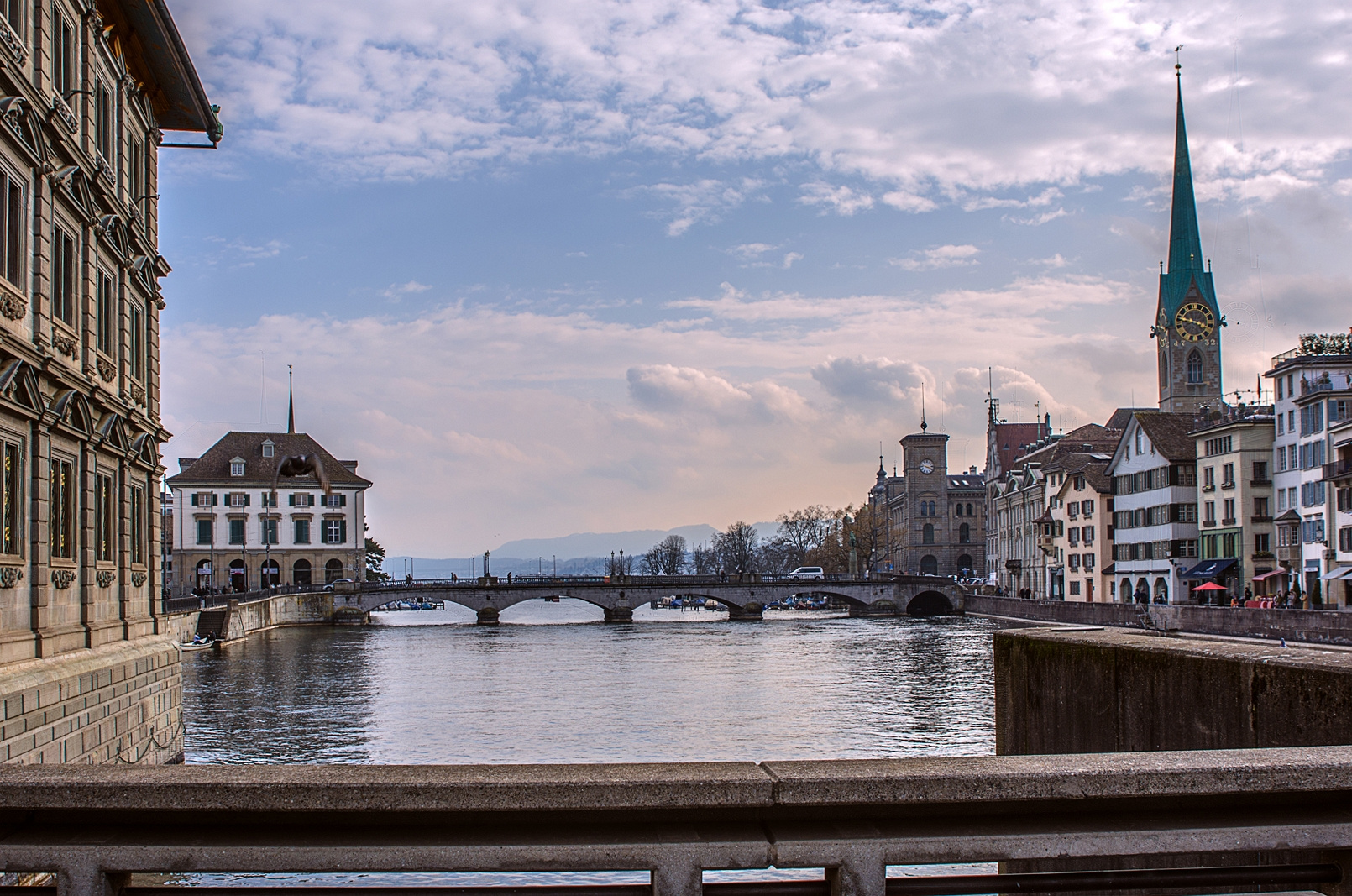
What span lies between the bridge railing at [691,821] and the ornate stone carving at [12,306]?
9977 mm

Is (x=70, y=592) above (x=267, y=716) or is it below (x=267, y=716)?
above

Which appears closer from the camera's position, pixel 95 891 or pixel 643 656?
pixel 95 891

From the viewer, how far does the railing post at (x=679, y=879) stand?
3.98 meters

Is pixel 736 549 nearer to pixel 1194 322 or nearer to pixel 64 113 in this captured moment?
pixel 1194 322

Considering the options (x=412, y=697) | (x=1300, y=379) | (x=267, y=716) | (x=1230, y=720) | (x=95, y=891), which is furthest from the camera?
(x=1300, y=379)

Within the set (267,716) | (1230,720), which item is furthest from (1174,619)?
(1230,720)

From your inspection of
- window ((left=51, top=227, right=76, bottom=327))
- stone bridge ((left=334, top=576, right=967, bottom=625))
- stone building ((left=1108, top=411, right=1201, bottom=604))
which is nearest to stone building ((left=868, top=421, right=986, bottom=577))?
stone bridge ((left=334, top=576, right=967, bottom=625))

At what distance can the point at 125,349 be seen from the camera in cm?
1916

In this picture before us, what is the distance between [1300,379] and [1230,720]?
192ft

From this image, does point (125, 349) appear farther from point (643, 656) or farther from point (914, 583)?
point (914, 583)

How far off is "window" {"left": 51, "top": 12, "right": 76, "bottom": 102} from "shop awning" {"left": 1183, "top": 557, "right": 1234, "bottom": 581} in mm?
62893

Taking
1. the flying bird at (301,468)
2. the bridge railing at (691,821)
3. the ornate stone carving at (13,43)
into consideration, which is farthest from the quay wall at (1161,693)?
the ornate stone carving at (13,43)

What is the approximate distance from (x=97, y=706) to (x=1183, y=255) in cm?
10640

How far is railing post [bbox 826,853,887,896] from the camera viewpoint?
13.1ft
